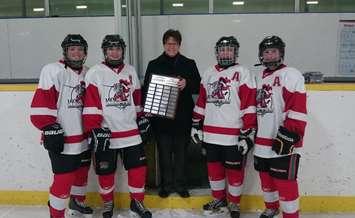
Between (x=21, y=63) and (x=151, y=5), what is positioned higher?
(x=151, y=5)

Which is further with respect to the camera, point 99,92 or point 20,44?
point 20,44

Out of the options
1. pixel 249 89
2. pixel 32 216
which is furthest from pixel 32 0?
pixel 249 89

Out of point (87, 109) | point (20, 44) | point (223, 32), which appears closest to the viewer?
point (87, 109)

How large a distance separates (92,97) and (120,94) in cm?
16

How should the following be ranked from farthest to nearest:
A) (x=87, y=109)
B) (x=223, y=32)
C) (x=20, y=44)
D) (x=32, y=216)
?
(x=20, y=44), (x=223, y=32), (x=32, y=216), (x=87, y=109)

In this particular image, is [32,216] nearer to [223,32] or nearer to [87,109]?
[87,109]

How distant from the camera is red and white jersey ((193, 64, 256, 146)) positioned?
239 cm

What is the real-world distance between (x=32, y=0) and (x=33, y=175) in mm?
2855

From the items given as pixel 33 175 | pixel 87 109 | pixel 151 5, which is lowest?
pixel 33 175

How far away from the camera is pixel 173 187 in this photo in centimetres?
284

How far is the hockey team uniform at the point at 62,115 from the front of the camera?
2.26m

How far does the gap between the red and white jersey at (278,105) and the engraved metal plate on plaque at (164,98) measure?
0.49 meters

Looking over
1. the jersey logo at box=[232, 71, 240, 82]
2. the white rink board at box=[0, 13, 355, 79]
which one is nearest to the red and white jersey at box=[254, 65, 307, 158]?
the jersey logo at box=[232, 71, 240, 82]

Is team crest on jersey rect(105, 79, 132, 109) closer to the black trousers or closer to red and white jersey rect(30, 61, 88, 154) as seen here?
red and white jersey rect(30, 61, 88, 154)
